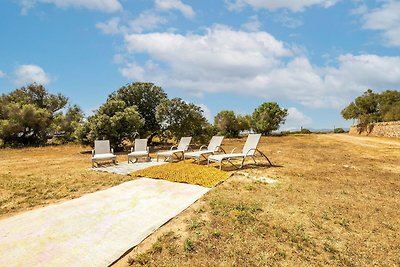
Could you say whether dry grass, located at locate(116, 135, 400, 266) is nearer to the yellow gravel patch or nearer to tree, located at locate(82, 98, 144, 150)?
the yellow gravel patch

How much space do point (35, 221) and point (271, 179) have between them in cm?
630

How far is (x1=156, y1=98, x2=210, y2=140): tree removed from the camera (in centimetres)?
1919

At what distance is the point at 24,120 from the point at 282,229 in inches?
1032

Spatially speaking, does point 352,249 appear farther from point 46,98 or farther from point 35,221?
point 46,98

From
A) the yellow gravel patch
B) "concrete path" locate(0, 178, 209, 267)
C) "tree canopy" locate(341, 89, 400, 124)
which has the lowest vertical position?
"concrete path" locate(0, 178, 209, 267)

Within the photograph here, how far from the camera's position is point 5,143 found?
23547mm

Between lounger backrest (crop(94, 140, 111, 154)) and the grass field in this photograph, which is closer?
the grass field

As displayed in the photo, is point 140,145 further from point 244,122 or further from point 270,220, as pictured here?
A: point 244,122

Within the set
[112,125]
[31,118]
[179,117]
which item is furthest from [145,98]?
[31,118]

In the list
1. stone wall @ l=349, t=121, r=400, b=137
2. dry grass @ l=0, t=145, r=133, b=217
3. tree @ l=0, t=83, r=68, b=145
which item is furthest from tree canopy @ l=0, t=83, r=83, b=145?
stone wall @ l=349, t=121, r=400, b=137

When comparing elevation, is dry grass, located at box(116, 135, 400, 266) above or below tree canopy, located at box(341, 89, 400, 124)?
below

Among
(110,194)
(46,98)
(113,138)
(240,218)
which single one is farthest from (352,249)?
(46,98)

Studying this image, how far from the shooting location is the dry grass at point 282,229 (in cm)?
391

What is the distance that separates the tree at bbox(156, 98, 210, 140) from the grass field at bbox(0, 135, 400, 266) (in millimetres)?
10493
